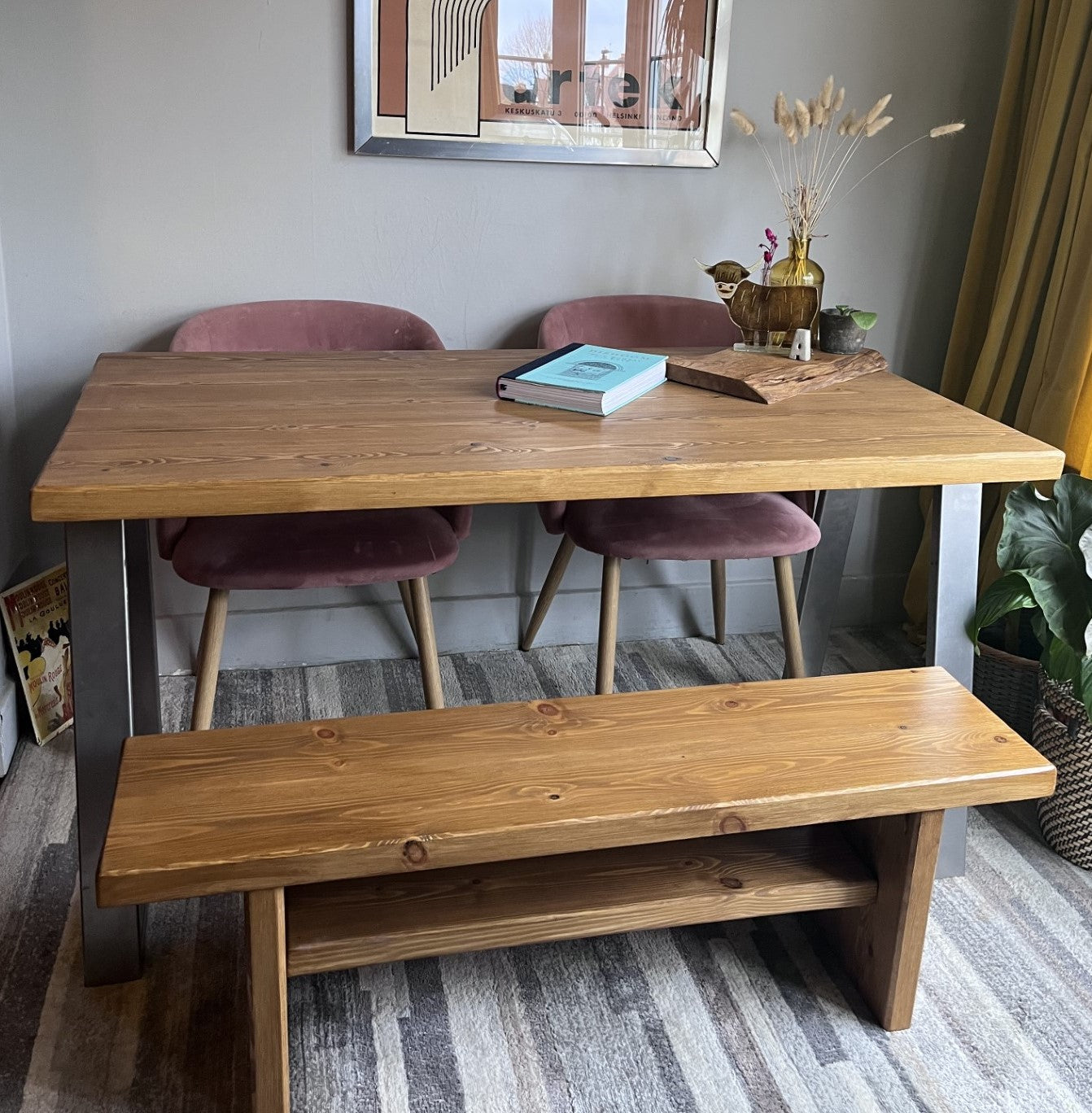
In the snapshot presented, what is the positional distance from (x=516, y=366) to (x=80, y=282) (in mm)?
912

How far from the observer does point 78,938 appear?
173 centimetres

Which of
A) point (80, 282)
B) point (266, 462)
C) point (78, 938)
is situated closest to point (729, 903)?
point (266, 462)

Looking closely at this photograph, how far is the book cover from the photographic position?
5.99ft

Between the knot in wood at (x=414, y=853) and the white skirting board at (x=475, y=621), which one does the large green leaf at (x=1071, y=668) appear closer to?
the white skirting board at (x=475, y=621)

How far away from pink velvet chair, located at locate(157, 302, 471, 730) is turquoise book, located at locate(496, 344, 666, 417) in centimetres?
31

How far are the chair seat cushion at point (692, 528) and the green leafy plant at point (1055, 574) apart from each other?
1.28 ft

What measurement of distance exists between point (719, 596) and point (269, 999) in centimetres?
158

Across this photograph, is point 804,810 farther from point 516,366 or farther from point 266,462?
point 516,366

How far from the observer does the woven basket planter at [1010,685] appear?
2.26 meters

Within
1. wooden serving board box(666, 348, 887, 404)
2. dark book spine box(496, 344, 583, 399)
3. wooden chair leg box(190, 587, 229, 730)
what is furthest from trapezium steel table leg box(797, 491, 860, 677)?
wooden chair leg box(190, 587, 229, 730)

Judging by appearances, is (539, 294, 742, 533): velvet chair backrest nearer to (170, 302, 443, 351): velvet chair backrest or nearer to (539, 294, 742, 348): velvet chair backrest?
(539, 294, 742, 348): velvet chair backrest

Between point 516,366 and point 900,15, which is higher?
point 900,15

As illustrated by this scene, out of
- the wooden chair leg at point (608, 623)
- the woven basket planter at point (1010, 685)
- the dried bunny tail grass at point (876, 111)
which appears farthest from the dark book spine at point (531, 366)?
the woven basket planter at point (1010, 685)

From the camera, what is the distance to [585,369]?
1927 mm
